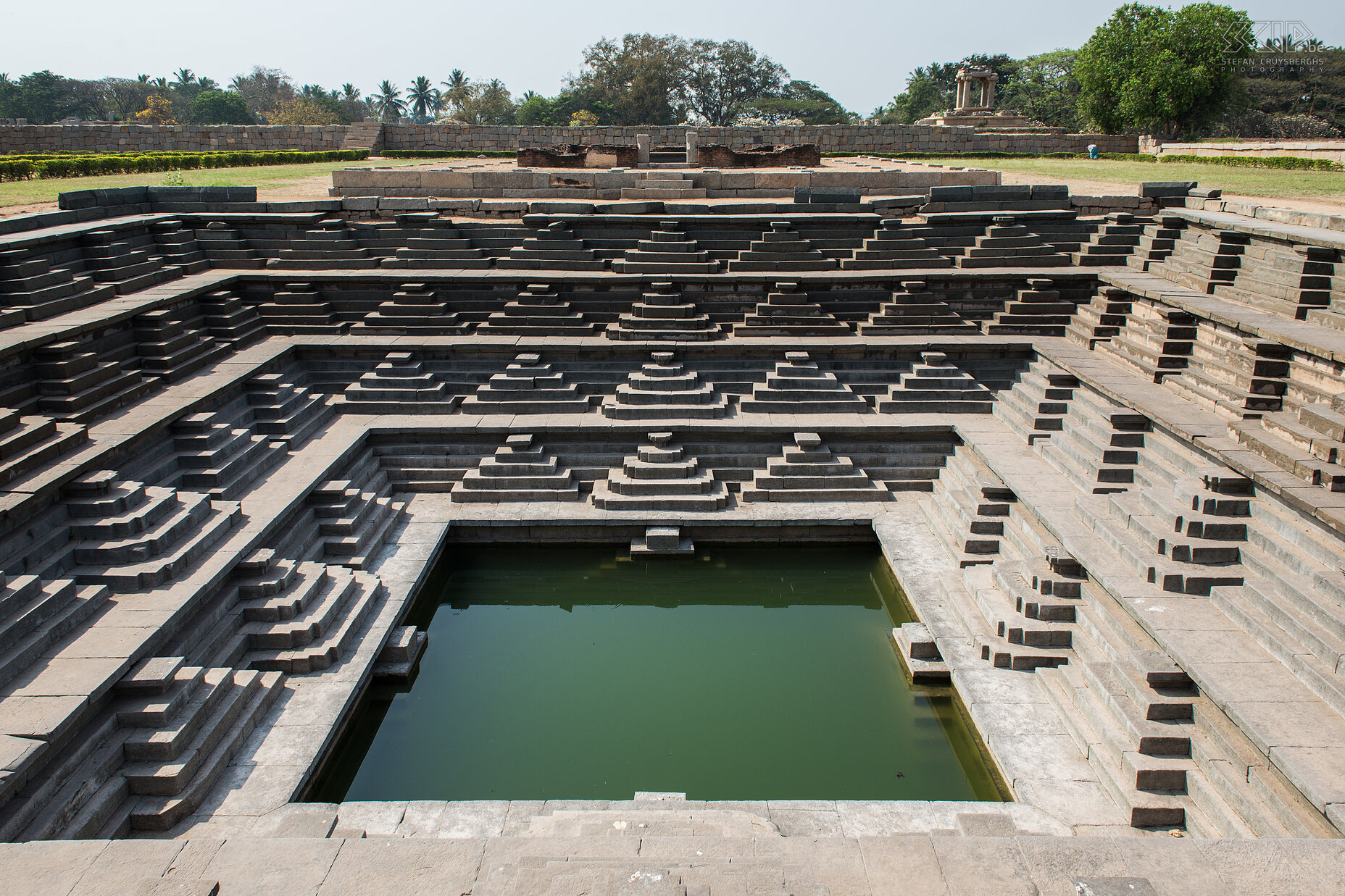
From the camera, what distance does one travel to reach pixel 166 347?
10367mm

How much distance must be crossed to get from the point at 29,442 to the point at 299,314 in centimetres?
525

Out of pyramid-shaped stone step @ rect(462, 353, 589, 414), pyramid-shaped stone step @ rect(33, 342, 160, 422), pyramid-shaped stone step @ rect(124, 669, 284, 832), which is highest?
pyramid-shaped stone step @ rect(33, 342, 160, 422)

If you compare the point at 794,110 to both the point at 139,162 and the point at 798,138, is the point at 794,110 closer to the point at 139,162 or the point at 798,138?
the point at 798,138

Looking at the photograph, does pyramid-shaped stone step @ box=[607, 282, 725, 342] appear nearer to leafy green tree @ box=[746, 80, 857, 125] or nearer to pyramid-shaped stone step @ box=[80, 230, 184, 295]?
pyramid-shaped stone step @ box=[80, 230, 184, 295]

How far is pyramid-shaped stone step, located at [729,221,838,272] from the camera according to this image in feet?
41.2

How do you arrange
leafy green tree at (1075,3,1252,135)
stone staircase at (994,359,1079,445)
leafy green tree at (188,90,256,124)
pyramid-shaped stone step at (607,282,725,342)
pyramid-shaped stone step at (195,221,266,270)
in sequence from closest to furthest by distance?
stone staircase at (994,359,1079,445) → pyramid-shaped stone step at (607,282,725,342) → pyramid-shaped stone step at (195,221,266,270) → leafy green tree at (1075,3,1252,135) → leafy green tree at (188,90,256,124)

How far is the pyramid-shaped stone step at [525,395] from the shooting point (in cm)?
1116

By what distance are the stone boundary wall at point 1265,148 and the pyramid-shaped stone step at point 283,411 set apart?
69.1 ft

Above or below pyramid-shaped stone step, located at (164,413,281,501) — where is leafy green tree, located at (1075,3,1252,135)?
above

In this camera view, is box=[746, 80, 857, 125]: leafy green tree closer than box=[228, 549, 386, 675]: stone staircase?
No

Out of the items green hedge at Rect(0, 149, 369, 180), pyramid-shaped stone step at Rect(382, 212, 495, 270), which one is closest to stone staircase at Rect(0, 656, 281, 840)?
→ pyramid-shaped stone step at Rect(382, 212, 495, 270)

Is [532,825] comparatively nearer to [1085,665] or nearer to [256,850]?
[256,850]

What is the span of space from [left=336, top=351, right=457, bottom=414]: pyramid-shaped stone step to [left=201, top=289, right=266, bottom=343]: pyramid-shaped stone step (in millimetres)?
1706

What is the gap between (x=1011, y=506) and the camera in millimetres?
8953
